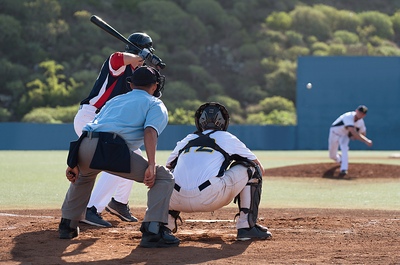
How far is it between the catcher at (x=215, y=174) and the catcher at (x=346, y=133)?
470 inches

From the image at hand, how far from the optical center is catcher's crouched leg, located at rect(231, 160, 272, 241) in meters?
7.55

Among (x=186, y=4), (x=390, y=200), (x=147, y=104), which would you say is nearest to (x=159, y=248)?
(x=147, y=104)

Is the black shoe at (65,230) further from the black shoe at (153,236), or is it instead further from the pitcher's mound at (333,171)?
the pitcher's mound at (333,171)

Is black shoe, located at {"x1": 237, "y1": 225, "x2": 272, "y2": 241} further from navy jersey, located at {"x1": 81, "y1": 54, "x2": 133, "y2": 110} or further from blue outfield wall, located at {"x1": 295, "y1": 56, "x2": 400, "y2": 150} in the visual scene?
blue outfield wall, located at {"x1": 295, "y1": 56, "x2": 400, "y2": 150}

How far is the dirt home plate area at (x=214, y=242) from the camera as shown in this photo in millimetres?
6430

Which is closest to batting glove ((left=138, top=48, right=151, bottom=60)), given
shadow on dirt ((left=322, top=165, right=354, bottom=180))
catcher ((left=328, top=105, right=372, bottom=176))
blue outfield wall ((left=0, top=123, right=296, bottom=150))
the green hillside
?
shadow on dirt ((left=322, top=165, right=354, bottom=180))

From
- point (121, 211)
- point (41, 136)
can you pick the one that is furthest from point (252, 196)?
point (41, 136)

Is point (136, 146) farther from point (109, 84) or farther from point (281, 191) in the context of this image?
point (281, 191)

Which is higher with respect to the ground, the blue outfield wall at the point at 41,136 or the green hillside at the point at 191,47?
the green hillside at the point at 191,47

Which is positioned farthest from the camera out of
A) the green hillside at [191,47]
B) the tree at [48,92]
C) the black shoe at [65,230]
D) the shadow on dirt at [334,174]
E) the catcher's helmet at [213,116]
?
the green hillside at [191,47]

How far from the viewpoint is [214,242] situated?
7.47 metres

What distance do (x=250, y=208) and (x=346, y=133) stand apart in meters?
13.0

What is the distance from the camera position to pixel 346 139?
20047mm

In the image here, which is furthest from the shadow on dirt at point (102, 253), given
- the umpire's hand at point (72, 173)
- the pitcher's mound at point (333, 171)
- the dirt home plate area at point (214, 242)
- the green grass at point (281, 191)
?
the pitcher's mound at point (333, 171)
